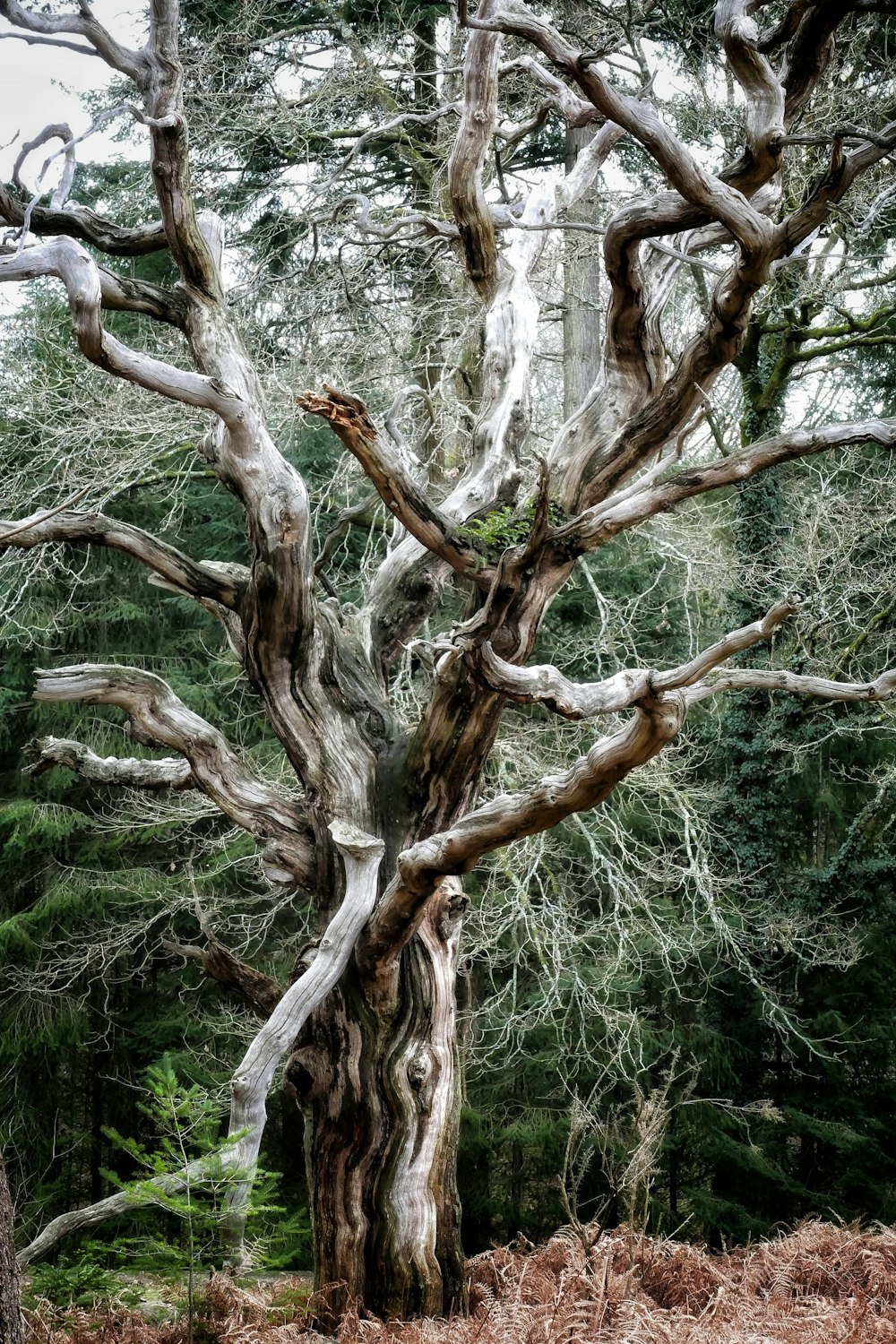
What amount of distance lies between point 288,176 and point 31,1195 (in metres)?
9.09

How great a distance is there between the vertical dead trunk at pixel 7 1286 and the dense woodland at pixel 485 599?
1.04 m

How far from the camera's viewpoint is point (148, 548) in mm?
5230

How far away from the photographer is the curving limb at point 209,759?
5297 millimetres

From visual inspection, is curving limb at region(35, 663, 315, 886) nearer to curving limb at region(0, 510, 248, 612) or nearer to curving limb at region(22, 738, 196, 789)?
curving limb at region(22, 738, 196, 789)

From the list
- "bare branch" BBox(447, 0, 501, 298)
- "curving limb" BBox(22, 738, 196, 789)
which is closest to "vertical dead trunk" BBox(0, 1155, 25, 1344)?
"curving limb" BBox(22, 738, 196, 789)

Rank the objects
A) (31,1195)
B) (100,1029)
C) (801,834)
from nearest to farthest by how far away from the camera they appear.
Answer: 1. (31,1195)
2. (100,1029)
3. (801,834)

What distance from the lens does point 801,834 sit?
41.1 ft

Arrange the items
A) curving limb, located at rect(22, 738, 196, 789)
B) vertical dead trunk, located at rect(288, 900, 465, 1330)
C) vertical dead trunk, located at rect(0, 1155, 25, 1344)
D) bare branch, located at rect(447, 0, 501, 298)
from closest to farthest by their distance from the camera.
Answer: vertical dead trunk, located at rect(0, 1155, 25, 1344) < vertical dead trunk, located at rect(288, 900, 465, 1330) < bare branch, located at rect(447, 0, 501, 298) < curving limb, located at rect(22, 738, 196, 789)

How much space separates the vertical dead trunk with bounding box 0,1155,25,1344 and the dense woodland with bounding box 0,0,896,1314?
1.04 m

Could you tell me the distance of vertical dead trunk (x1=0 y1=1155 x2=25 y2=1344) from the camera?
3.13 metres

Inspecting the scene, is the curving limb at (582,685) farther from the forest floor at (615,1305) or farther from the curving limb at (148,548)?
the forest floor at (615,1305)

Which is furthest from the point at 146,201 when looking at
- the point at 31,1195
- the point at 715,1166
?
the point at 715,1166

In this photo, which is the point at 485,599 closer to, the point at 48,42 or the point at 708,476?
the point at 708,476

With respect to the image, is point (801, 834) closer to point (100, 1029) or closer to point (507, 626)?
point (100, 1029)
